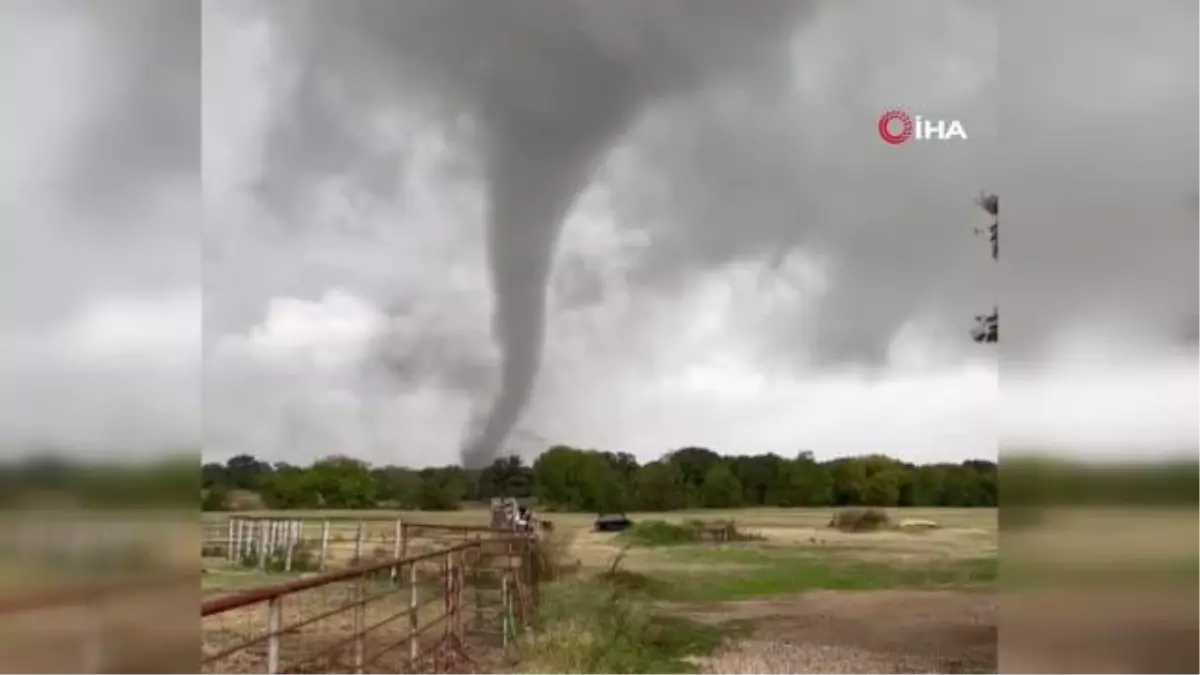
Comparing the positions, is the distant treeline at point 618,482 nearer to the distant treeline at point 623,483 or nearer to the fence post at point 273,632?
the distant treeline at point 623,483

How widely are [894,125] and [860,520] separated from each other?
0.67 m

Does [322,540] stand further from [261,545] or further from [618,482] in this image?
[618,482]

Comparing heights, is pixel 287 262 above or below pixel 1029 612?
above

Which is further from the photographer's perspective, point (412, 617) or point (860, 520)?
point (412, 617)

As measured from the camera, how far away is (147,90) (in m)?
1.88

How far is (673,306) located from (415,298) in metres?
0.46

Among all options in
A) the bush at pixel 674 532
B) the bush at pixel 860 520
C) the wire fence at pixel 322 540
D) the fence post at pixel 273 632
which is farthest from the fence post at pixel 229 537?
the bush at pixel 860 520

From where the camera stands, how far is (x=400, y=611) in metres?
1.96

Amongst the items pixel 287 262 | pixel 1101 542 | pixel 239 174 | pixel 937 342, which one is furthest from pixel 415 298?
pixel 1101 542

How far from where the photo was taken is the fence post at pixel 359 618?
1.96 metres

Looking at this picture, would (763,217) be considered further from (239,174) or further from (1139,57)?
(239,174)

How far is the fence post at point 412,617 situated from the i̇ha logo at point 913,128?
3.69 ft

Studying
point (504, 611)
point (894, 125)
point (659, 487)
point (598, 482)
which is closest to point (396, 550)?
point (504, 611)

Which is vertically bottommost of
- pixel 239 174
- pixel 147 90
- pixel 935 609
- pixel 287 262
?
pixel 935 609
